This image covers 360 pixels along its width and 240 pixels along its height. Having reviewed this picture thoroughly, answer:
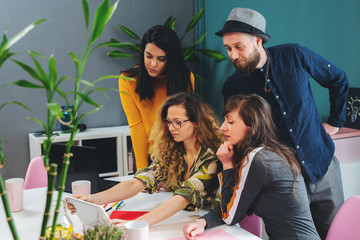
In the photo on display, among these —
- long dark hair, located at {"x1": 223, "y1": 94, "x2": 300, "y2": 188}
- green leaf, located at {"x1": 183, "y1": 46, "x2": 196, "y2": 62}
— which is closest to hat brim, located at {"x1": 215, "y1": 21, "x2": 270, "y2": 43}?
long dark hair, located at {"x1": 223, "y1": 94, "x2": 300, "y2": 188}

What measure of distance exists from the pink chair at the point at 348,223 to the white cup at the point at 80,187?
104 cm

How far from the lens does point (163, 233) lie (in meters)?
1.41

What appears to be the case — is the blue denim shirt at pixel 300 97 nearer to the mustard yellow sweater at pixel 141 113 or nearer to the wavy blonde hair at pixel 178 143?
the wavy blonde hair at pixel 178 143

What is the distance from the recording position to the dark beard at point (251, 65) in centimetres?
175

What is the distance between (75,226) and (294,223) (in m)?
0.85

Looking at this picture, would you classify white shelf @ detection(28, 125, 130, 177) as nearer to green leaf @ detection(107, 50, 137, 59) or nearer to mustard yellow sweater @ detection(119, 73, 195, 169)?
green leaf @ detection(107, 50, 137, 59)

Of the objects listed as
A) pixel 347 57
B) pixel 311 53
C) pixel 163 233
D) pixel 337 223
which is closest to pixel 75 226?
pixel 163 233

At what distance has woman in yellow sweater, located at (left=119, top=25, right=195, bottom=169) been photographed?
210cm

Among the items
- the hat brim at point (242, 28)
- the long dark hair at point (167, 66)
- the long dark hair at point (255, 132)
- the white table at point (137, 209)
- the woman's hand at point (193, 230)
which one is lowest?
the white table at point (137, 209)

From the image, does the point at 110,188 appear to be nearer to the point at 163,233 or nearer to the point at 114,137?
the point at 163,233

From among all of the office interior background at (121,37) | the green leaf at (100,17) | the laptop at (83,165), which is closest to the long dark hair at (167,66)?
the laptop at (83,165)

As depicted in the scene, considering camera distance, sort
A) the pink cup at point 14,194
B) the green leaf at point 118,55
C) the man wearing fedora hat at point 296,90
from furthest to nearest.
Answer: the green leaf at point 118,55
the man wearing fedora hat at point 296,90
the pink cup at point 14,194

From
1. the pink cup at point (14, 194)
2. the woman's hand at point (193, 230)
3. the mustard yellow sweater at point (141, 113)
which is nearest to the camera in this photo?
the woman's hand at point (193, 230)

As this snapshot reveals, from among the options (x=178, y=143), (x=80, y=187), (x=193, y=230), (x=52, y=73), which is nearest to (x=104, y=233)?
(x=193, y=230)
